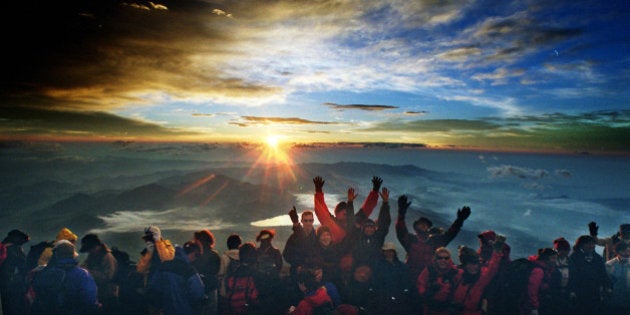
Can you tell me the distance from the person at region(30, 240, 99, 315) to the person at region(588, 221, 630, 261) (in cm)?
712

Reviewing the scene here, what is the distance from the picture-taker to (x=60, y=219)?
9131cm

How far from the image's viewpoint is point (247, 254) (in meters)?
4.67

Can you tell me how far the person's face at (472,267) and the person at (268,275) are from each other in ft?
8.33

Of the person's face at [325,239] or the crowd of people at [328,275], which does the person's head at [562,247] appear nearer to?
the crowd of people at [328,275]

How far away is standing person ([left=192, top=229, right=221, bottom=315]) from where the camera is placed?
A: 4.64 metres

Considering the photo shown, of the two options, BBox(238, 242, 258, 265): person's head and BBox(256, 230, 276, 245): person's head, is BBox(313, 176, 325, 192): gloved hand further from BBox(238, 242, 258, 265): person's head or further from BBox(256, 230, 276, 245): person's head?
BBox(238, 242, 258, 265): person's head

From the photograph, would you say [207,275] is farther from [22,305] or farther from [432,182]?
[432,182]

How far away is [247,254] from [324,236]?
110cm

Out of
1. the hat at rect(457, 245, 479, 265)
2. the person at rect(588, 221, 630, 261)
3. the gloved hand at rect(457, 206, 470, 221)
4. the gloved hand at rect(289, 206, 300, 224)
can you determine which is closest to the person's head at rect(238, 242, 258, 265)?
the gloved hand at rect(289, 206, 300, 224)

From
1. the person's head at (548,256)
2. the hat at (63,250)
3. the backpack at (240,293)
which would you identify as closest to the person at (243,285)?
the backpack at (240,293)

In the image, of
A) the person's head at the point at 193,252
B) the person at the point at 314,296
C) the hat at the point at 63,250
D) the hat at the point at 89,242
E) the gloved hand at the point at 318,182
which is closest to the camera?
the hat at the point at 63,250

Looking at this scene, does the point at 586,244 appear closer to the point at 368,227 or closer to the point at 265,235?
the point at 368,227

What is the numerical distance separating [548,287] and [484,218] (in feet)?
355

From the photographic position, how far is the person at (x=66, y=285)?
13.5 ft
